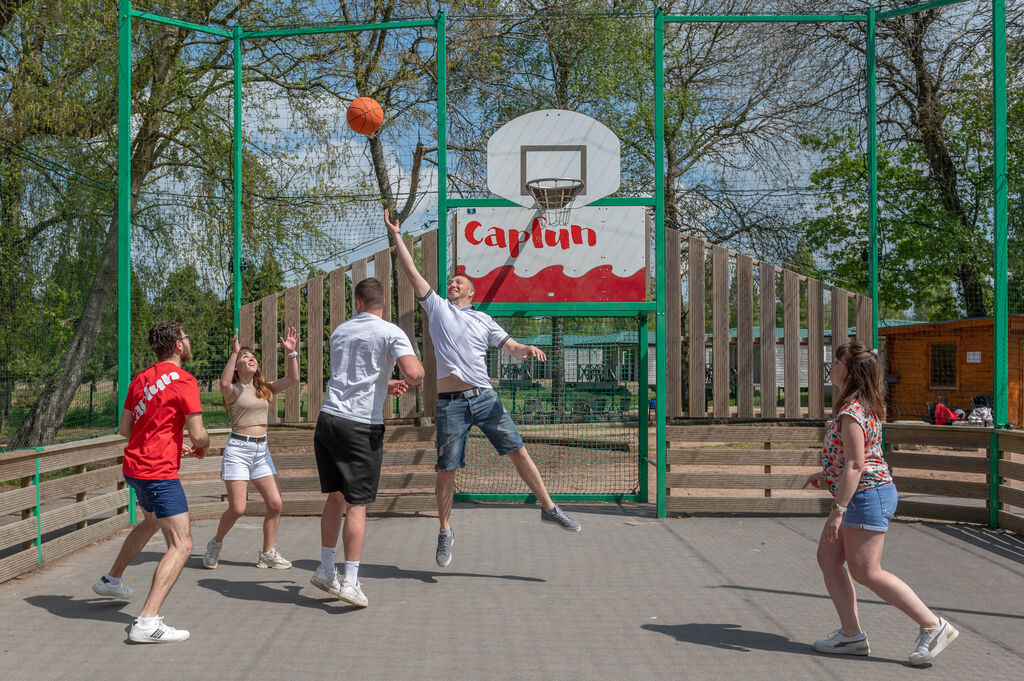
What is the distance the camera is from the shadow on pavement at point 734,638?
12.8 feet

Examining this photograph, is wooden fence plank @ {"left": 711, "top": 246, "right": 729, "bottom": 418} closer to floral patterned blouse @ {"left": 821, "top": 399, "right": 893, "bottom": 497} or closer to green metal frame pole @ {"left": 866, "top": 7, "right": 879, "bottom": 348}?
green metal frame pole @ {"left": 866, "top": 7, "right": 879, "bottom": 348}

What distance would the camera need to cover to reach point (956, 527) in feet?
22.9

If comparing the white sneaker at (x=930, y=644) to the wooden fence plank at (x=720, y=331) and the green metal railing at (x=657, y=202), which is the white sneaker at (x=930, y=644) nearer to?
the green metal railing at (x=657, y=202)

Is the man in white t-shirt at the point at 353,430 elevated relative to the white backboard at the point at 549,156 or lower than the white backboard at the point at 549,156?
lower

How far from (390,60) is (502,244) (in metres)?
7.49

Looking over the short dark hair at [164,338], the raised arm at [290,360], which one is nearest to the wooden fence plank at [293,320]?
the raised arm at [290,360]

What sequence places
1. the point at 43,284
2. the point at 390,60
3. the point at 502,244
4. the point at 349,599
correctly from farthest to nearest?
1. the point at 390,60
2. the point at 43,284
3. the point at 502,244
4. the point at 349,599

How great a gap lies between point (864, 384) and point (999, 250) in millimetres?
4406

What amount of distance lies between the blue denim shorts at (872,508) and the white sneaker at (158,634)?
328cm

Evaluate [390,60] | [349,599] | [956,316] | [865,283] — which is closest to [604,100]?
[390,60]

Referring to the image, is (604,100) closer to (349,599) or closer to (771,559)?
(771,559)

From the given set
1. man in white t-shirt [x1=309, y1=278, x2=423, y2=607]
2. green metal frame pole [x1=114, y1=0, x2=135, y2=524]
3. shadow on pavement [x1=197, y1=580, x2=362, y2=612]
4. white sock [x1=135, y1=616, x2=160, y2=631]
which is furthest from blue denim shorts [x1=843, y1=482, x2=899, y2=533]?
green metal frame pole [x1=114, y1=0, x2=135, y2=524]

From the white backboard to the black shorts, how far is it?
3.61 meters

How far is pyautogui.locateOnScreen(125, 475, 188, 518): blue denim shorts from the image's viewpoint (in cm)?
406
